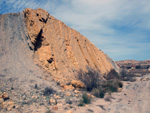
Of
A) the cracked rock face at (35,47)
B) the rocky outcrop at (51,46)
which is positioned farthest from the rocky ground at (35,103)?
the rocky outcrop at (51,46)

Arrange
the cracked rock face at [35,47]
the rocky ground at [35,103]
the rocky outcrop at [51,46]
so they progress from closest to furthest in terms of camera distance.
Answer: the rocky ground at [35,103]
the cracked rock face at [35,47]
the rocky outcrop at [51,46]

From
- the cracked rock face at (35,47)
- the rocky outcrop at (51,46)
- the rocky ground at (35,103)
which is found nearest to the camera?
the rocky ground at (35,103)

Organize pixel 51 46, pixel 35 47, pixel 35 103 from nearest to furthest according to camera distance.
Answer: pixel 35 103, pixel 35 47, pixel 51 46

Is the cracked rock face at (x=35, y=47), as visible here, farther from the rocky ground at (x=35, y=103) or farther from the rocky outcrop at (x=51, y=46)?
the rocky ground at (x=35, y=103)

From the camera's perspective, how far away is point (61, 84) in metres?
11.8

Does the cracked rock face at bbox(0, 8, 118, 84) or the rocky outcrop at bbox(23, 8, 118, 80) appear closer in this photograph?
the cracked rock face at bbox(0, 8, 118, 84)

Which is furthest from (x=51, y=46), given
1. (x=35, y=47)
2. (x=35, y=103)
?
(x=35, y=103)

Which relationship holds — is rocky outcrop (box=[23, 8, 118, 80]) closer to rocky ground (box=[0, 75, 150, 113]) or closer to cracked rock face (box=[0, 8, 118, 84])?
cracked rock face (box=[0, 8, 118, 84])

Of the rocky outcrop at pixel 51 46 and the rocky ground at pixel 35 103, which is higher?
the rocky outcrop at pixel 51 46

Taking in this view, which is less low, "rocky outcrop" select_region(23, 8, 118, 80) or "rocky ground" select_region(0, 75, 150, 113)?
"rocky outcrop" select_region(23, 8, 118, 80)

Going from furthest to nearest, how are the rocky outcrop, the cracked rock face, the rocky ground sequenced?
1. the rocky outcrop
2. the cracked rock face
3. the rocky ground

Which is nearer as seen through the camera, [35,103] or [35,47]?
[35,103]

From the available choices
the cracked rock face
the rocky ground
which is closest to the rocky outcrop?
the cracked rock face

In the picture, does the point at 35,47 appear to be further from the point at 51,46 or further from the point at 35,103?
the point at 35,103
